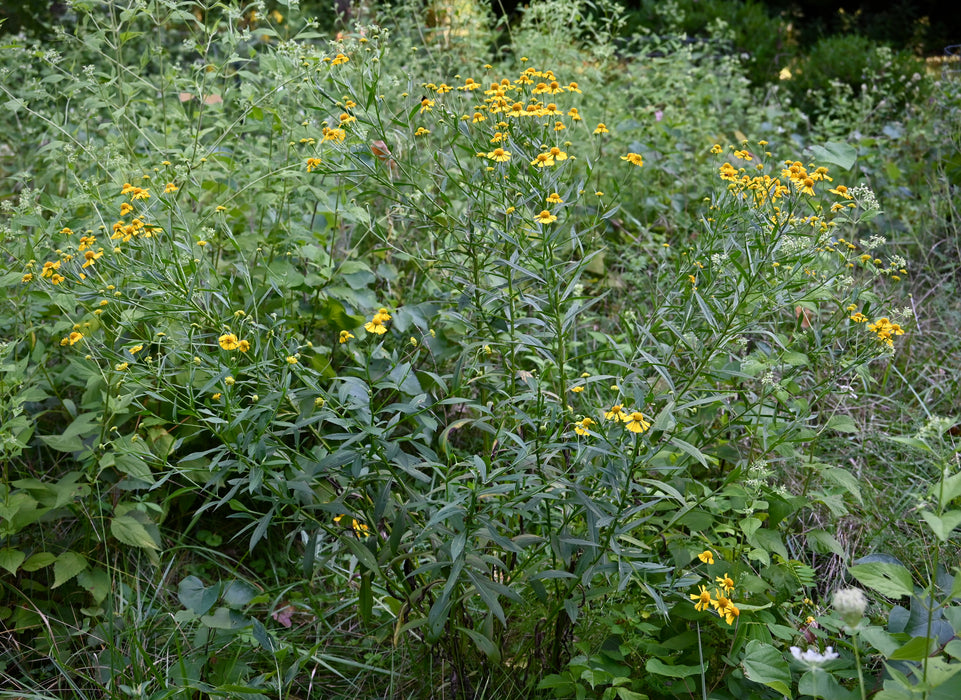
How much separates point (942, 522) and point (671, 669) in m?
0.65

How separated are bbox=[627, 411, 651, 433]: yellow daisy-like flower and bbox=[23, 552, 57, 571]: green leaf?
1.64m

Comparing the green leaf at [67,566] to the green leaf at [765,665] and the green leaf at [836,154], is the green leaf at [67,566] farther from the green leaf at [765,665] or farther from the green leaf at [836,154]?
the green leaf at [836,154]

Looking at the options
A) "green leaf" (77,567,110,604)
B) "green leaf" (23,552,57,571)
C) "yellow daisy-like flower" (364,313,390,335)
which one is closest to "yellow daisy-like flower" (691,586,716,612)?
"yellow daisy-like flower" (364,313,390,335)

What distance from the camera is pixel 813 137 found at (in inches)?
169

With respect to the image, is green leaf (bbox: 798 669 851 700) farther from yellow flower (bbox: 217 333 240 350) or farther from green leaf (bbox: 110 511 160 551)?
green leaf (bbox: 110 511 160 551)

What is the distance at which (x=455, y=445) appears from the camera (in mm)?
2760

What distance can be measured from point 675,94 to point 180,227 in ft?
9.96

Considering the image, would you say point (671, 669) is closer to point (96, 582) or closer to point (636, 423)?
point (636, 423)

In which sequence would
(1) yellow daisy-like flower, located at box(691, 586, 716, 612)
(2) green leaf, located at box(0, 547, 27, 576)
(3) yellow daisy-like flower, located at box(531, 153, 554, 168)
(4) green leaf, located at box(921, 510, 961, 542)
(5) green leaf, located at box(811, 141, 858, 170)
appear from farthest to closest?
(2) green leaf, located at box(0, 547, 27, 576) < (5) green leaf, located at box(811, 141, 858, 170) < (3) yellow daisy-like flower, located at box(531, 153, 554, 168) < (1) yellow daisy-like flower, located at box(691, 586, 716, 612) < (4) green leaf, located at box(921, 510, 961, 542)

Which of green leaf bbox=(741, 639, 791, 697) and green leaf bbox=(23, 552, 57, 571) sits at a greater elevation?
green leaf bbox=(741, 639, 791, 697)

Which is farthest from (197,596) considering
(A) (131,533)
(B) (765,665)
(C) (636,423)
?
(B) (765,665)

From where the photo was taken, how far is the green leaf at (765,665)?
5.45ft

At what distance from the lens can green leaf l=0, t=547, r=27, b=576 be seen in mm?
2170

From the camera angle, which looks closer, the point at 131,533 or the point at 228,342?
the point at 228,342
